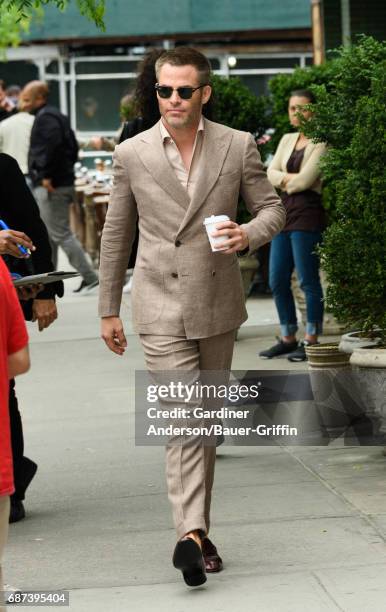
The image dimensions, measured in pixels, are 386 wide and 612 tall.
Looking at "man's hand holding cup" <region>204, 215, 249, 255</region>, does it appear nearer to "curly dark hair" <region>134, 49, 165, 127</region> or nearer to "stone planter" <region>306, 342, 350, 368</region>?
"curly dark hair" <region>134, 49, 165, 127</region>

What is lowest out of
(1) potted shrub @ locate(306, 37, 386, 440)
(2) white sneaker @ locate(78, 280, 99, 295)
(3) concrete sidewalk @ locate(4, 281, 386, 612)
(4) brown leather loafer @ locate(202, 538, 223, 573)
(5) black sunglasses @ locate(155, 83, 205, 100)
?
(2) white sneaker @ locate(78, 280, 99, 295)

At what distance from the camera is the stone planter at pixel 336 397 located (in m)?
7.20

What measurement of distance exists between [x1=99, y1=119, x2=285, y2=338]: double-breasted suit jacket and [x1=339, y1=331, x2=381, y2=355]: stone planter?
6.08 ft

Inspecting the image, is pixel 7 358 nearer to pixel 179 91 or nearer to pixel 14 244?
pixel 179 91

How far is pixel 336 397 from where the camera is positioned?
23.9 ft

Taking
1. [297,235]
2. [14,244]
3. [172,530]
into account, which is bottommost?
[172,530]

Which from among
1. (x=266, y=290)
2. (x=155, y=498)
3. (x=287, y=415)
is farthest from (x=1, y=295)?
(x=266, y=290)

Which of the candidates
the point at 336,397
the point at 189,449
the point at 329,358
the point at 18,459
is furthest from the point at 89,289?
the point at 189,449

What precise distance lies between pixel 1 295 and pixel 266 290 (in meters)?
10.9

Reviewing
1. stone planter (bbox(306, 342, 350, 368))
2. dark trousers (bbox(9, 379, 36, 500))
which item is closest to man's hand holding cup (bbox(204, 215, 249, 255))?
dark trousers (bbox(9, 379, 36, 500))

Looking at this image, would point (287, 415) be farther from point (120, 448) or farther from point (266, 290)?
point (266, 290)

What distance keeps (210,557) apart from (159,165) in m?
1.46

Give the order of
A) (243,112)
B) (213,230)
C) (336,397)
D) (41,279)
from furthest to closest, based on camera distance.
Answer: (243,112) < (336,397) < (41,279) < (213,230)

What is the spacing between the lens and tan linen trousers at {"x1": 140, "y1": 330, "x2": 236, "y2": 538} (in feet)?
16.7
